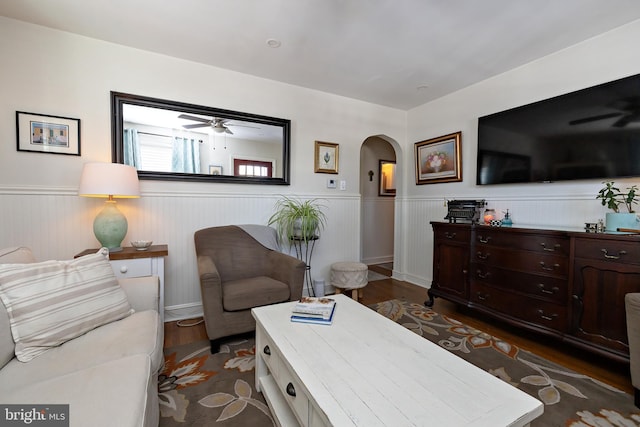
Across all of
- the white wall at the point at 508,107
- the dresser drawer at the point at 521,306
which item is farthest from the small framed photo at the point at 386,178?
the dresser drawer at the point at 521,306

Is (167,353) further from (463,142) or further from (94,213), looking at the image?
→ (463,142)

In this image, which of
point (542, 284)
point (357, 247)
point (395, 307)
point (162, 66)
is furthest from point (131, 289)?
point (542, 284)

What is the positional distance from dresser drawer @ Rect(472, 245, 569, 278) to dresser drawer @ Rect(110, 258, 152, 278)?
274 cm

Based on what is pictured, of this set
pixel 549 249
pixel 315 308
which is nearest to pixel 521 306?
pixel 549 249

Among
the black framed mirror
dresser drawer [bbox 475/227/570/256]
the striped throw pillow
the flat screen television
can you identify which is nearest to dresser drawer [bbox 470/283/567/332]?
dresser drawer [bbox 475/227/570/256]

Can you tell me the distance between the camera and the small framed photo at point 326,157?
127 inches

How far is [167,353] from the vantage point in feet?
6.38

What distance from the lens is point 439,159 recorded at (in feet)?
11.0

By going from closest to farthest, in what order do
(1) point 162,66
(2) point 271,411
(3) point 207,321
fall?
1. (2) point 271,411
2. (3) point 207,321
3. (1) point 162,66

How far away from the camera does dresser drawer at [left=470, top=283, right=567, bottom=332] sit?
76.3 inches

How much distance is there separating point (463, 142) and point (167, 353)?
3465 mm

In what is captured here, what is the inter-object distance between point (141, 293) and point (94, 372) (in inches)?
26.7

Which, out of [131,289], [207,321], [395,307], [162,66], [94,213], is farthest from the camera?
[395,307]

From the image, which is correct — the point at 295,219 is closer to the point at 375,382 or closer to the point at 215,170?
the point at 215,170
